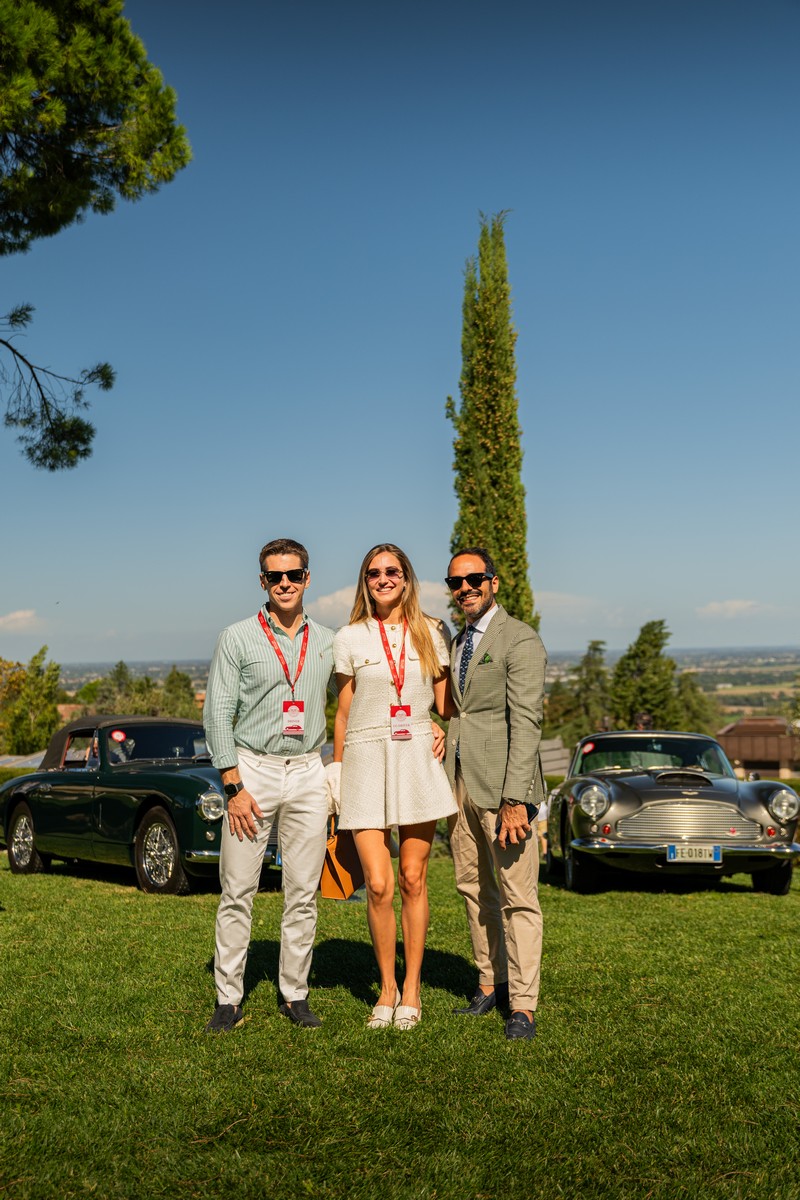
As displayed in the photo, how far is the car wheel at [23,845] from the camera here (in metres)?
11.6

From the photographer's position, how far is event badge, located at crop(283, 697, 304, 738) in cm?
491

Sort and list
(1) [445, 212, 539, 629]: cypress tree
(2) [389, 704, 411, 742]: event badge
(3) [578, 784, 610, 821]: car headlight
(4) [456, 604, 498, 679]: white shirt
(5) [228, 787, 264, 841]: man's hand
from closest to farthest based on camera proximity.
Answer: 1. (5) [228, 787, 264, 841]: man's hand
2. (2) [389, 704, 411, 742]: event badge
3. (4) [456, 604, 498, 679]: white shirt
4. (3) [578, 784, 610, 821]: car headlight
5. (1) [445, 212, 539, 629]: cypress tree

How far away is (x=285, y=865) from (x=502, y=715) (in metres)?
1.19

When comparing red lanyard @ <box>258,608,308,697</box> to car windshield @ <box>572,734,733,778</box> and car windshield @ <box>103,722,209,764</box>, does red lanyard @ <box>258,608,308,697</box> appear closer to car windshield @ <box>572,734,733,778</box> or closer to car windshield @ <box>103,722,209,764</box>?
car windshield @ <box>103,722,209,764</box>

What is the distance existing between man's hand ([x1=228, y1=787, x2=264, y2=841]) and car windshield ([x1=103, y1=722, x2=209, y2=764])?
632 centimetres

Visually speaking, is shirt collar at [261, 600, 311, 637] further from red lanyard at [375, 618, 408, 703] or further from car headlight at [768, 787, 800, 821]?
car headlight at [768, 787, 800, 821]

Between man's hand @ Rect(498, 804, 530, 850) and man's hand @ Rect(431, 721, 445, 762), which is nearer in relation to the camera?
man's hand @ Rect(498, 804, 530, 850)

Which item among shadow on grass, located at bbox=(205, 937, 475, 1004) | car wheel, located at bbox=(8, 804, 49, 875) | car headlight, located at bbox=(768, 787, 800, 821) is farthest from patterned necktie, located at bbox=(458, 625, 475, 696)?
car wheel, located at bbox=(8, 804, 49, 875)

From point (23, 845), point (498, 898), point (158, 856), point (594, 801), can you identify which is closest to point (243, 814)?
point (498, 898)

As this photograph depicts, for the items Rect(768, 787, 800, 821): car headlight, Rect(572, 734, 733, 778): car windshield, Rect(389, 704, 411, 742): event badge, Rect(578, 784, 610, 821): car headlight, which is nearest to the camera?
Rect(389, 704, 411, 742): event badge

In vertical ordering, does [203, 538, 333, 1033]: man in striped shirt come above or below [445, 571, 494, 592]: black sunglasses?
below

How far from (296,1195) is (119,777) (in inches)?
300

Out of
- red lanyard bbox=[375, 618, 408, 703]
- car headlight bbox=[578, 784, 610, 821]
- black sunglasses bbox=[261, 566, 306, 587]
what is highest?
black sunglasses bbox=[261, 566, 306, 587]

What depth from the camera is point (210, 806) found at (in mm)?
9398
